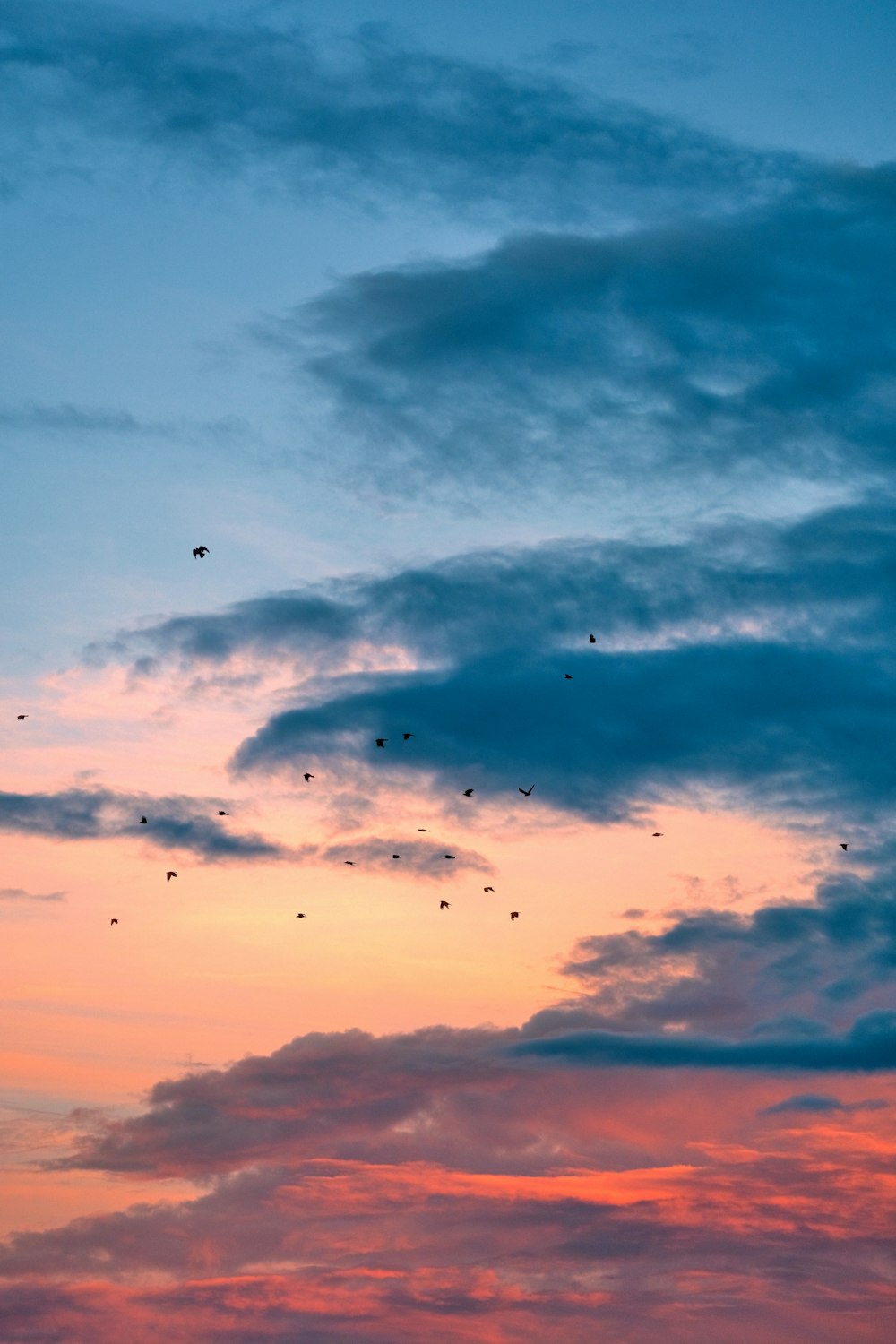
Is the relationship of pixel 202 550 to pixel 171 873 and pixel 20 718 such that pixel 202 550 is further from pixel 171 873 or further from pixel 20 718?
pixel 171 873

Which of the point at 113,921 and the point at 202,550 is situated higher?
the point at 202,550

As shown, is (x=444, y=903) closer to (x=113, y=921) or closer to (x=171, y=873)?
(x=171, y=873)

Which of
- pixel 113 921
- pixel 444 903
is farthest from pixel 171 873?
pixel 444 903

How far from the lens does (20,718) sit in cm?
12912

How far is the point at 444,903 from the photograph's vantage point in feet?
510

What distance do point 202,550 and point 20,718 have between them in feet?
141

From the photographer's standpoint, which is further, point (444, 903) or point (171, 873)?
point (444, 903)

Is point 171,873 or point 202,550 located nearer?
point 202,550

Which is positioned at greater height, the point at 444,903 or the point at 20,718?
the point at 20,718

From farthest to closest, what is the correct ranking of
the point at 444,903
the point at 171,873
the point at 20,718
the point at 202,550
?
the point at 444,903, the point at 171,873, the point at 20,718, the point at 202,550

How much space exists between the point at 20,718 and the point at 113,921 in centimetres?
5214

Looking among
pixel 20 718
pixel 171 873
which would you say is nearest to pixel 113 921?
pixel 171 873

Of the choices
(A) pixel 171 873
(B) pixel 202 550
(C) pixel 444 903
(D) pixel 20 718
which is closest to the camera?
(B) pixel 202 550

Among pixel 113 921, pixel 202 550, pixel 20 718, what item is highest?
pixel 202 550
